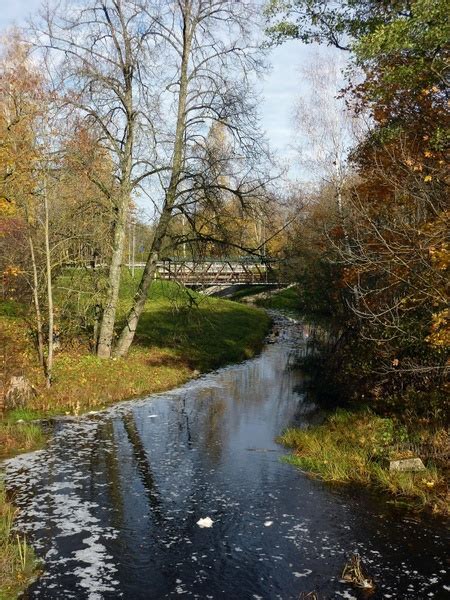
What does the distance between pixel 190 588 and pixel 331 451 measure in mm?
5750

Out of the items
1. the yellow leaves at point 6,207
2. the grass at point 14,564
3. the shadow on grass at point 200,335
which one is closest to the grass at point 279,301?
the shadow on grass at point 200,335

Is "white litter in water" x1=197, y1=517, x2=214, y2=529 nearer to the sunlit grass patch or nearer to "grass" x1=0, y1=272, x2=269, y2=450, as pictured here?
the sunlit grass patch

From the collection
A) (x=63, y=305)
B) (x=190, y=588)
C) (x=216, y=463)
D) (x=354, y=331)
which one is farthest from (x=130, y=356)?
(x=190, y=588)

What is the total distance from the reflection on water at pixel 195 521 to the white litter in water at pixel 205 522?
0.09 meters

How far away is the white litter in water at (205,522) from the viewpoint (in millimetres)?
8648

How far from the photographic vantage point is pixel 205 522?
28.6 ft

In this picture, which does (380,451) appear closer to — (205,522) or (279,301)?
(205,522)

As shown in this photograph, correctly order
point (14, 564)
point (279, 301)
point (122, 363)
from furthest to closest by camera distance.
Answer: point (279, 301), point (122, 363), point (14, 564)

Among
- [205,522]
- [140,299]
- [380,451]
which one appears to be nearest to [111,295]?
[140,299]

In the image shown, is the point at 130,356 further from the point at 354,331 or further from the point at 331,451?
the point at 331,451

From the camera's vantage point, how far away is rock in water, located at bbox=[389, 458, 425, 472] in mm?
10477

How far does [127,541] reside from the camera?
26.5 ft

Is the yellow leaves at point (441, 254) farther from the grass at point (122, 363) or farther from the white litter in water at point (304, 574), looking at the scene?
the grass at point (122, 363)

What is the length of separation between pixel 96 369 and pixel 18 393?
365 cm
